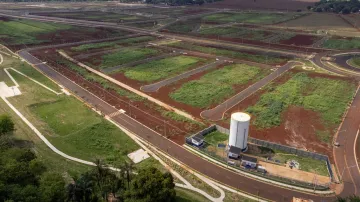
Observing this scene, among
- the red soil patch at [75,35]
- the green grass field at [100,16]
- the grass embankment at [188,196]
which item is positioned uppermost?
the green grass field at [100,16]

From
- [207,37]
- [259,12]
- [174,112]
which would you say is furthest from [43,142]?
[259,12]

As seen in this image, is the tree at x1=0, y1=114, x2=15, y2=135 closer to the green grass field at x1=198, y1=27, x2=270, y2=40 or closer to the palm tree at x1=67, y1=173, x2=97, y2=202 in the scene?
the palm tree at x1=67, y1=173, x2=97, y2=202

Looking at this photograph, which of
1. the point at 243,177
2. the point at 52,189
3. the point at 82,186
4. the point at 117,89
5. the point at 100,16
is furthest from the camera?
the point at 100,16

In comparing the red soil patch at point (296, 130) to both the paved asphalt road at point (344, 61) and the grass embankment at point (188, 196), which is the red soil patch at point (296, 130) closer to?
the grass embankment at point (188, 196)

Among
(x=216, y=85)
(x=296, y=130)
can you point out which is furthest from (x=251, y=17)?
(x=296, y=130)

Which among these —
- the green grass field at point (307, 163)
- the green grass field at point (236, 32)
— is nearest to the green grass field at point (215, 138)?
the green grass field at point (307, 163)

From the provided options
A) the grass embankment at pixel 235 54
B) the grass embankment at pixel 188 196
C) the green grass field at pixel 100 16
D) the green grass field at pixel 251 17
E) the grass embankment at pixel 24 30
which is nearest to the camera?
the grass embankment at pixel 188 196

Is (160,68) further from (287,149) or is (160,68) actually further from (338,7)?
(338,7)
